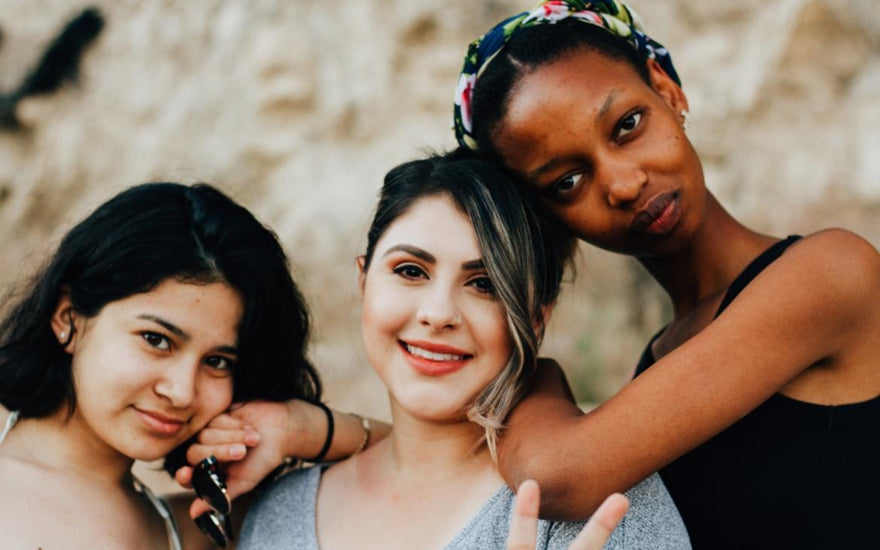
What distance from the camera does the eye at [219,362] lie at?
2416 millimetres

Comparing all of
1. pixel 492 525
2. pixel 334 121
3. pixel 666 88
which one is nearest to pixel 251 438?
pixel 492 525

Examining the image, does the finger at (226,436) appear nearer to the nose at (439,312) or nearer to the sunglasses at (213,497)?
the sunglasses at (213,497)

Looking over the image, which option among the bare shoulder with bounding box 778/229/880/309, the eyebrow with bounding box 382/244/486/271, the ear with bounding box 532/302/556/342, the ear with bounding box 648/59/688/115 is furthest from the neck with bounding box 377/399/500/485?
the ear with bounding box 648/59/688/115

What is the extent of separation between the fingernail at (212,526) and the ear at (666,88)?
1515 mm

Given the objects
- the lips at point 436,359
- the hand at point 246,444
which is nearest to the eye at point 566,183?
the lips at point 436,359

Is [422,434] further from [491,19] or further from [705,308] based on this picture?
[491,19]

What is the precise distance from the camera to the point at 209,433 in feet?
7.87

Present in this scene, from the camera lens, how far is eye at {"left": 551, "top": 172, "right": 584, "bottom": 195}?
7.42ft

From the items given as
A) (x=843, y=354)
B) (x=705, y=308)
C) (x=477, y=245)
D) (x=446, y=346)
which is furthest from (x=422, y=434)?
(x=843, y=354)

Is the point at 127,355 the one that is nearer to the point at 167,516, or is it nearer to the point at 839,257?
the point at 167,516

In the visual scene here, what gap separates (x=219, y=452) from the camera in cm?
238

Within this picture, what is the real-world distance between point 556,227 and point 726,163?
11.2ft

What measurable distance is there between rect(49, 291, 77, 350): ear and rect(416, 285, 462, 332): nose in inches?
36.2

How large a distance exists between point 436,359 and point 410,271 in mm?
221
